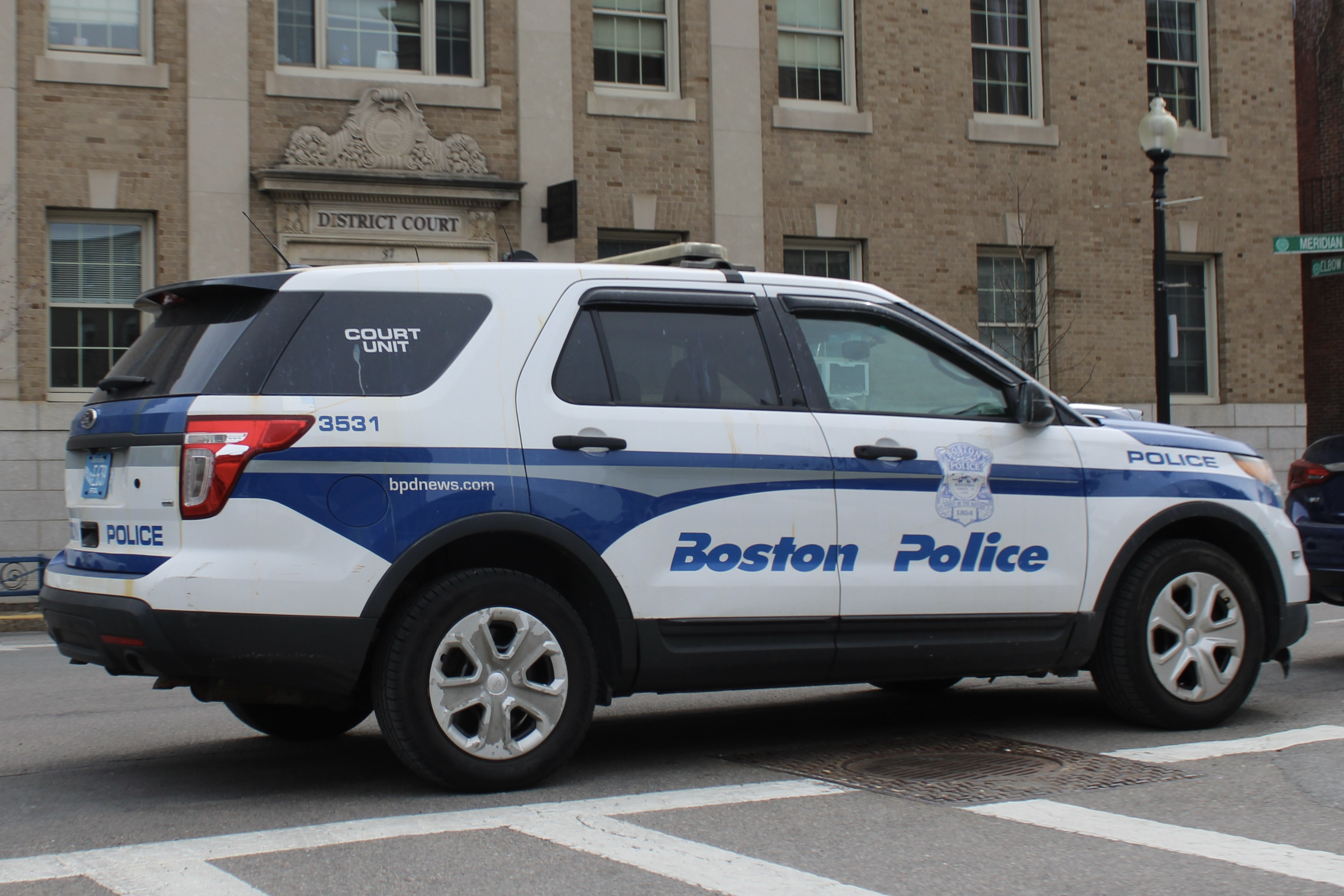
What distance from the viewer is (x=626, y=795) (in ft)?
16.9

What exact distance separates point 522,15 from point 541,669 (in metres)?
13.6

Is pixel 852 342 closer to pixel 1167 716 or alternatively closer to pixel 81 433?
pixel 1167 716

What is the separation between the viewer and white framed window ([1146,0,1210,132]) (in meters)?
20.5

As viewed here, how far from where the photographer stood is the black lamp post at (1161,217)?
601 inches

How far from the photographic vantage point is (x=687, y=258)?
622cm

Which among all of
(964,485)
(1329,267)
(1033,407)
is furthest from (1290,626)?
(1329,267)

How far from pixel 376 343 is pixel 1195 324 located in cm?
1761

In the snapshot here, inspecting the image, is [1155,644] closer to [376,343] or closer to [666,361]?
[666,361]

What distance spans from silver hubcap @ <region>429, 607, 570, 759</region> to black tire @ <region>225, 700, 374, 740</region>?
1.25 metres

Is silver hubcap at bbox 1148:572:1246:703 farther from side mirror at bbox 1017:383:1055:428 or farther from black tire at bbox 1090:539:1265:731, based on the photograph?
side mirror at bbox 1017:383:1055:428

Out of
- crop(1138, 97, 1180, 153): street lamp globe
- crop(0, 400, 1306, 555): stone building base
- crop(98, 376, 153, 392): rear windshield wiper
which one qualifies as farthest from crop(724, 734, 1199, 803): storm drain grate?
crop(0, 400, 1306, 555): stone building base

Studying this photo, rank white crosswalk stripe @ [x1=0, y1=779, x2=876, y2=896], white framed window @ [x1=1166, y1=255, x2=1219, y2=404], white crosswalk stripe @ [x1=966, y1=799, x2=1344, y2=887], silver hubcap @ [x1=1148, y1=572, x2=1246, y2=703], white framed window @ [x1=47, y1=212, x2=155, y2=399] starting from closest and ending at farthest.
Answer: white crosswalk stripe @ [x1=0, y1=779, x2=876, y2=896] → white crosswalk stripe @ [x1=966, y1=799, x2=1344, y2=887] → silver hubcap @ [x1=1148, y1=572, x2=1246, y2=703] → white framed window @ [x1=47, y1=212, x2=155, y2=399] → white framed window @ [x1=1166, y1=255, x2=1219, y2=404]

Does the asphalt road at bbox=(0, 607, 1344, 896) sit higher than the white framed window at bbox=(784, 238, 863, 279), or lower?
lower

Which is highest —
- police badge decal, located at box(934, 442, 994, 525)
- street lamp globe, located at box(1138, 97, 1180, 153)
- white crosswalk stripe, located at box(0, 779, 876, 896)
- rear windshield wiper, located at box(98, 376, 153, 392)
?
street lamp globe, located at box(1138, 97, 1180, 153)
